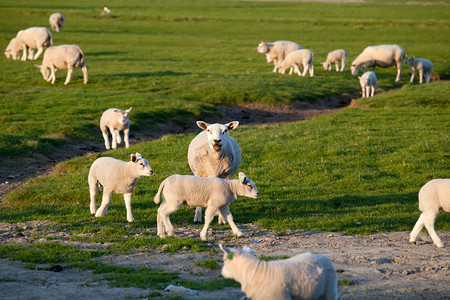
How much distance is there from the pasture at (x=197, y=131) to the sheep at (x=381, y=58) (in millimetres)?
833

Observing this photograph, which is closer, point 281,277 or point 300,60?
point 281,277

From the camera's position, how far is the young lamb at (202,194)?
34.2 ft

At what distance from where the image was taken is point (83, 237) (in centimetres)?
1054

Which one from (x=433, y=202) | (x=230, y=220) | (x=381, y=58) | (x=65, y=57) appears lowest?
(x=230, y=220)

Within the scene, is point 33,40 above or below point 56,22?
below

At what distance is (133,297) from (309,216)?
579cm

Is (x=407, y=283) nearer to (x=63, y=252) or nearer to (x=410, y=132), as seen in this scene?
(x=63, y=252)

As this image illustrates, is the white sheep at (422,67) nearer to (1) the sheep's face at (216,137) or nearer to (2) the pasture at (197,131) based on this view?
(2) the pasture at (197,131)

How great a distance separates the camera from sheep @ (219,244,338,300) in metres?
6.59

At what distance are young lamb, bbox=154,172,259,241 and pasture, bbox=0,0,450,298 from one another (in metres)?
0.38

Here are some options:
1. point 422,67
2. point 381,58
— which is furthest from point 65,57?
point 422,67

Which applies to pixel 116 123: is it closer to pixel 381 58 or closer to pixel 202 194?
pixel 202 194

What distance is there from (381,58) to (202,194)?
105 ft

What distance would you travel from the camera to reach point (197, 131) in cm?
2428
